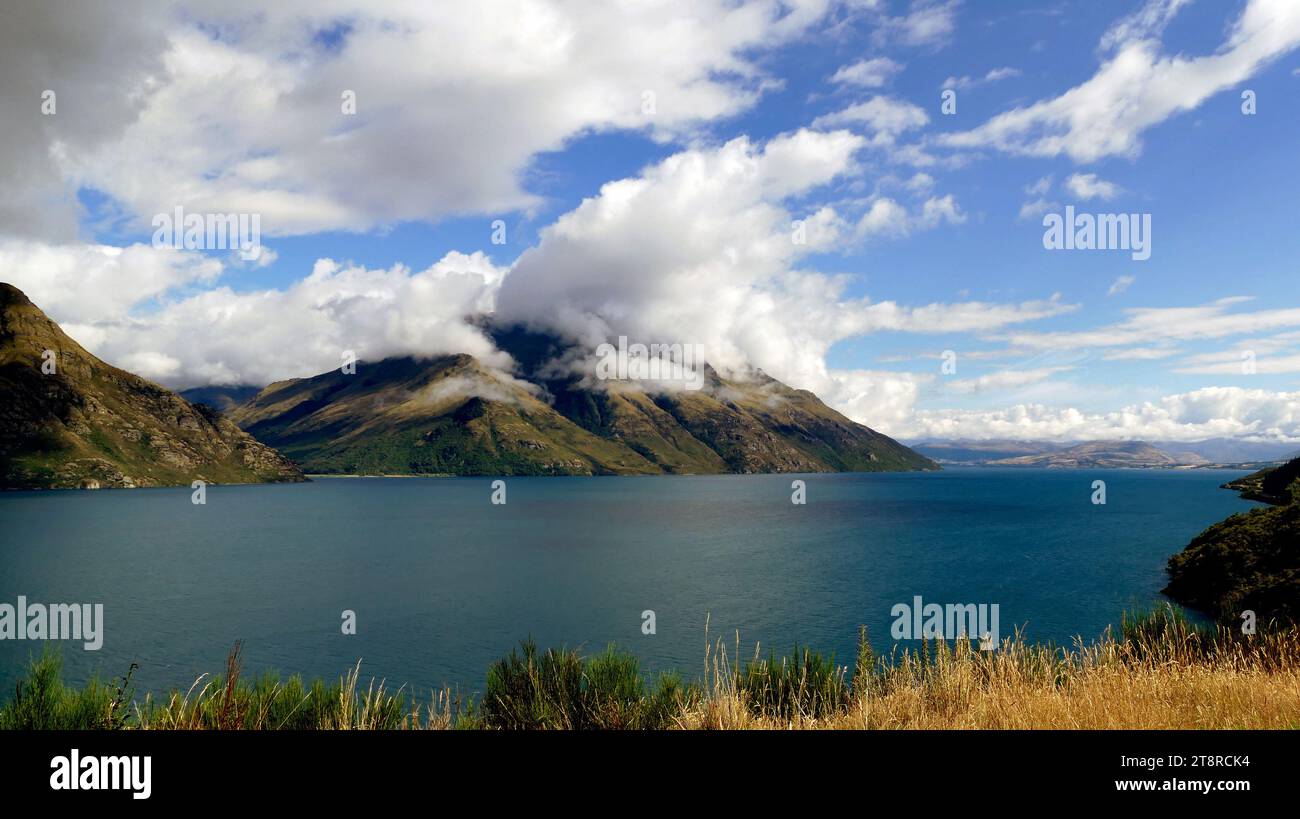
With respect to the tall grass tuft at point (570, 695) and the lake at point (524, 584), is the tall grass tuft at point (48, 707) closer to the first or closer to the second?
the tall grass tuft at point (570, 695)

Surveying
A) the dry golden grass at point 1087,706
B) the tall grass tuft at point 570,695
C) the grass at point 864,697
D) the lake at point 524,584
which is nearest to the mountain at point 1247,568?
the lake at point 524,584

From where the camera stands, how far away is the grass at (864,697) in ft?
33.5

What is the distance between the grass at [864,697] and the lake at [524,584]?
12636 mm

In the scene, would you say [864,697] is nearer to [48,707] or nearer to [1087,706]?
[1087,706]

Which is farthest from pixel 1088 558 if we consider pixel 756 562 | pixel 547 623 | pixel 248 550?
pixel 248 550

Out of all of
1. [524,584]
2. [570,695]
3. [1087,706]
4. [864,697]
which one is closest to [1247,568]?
[570,695]

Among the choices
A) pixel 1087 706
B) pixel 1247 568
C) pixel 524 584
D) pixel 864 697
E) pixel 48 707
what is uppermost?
pixel 1087 706

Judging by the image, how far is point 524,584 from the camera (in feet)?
Answer: 292

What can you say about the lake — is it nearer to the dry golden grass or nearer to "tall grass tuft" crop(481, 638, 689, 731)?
"tall grass tuft" crop(481, 638, 689, 731)

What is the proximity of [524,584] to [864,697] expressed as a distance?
8077 centimetres

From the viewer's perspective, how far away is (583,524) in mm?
170000

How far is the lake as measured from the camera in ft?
187

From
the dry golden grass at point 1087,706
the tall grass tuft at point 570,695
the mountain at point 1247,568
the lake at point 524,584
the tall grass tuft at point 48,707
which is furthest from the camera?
the lake at point 524,584

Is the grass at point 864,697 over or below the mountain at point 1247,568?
over
